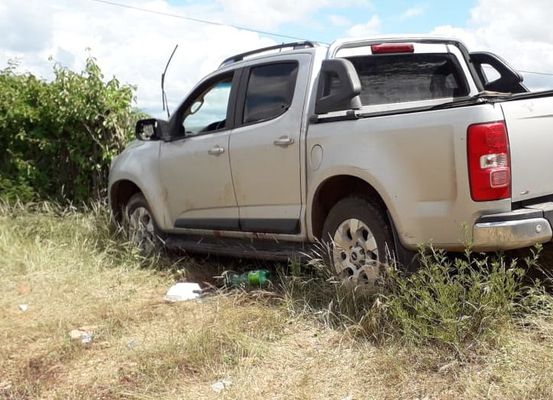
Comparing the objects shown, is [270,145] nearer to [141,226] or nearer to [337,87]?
[337,87]

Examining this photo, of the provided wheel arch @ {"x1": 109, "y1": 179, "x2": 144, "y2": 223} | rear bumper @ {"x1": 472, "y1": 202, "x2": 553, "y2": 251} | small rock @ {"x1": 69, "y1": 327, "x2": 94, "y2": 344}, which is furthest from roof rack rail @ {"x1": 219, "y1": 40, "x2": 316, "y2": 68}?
small rock @ {"x1": 69, "y1": 327, "x2": 94, "y2": 344}

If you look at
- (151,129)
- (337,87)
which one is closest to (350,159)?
(337,87)

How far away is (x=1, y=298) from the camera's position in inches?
221

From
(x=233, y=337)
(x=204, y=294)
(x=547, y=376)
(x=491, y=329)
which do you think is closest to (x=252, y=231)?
(x=204, y=294)

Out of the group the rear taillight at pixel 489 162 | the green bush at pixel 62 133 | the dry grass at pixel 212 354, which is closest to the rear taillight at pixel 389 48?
the rear taillight at pixel 489 162

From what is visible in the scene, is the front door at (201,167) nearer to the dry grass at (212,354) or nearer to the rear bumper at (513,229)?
the dry grass at (212,354)

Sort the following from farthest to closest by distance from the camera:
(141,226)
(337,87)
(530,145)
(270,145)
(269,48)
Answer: (141,226), (269,48), (270,145), (337,87), (530,145)

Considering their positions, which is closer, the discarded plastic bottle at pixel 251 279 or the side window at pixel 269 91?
the side window at pixel 269 91

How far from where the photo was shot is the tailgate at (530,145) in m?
3.87

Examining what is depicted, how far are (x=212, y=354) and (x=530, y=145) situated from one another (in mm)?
2182

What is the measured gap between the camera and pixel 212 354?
4047mm

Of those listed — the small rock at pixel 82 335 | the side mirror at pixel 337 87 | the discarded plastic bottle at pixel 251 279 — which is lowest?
the small rock at pixel 82 335

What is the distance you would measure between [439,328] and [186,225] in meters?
3.01

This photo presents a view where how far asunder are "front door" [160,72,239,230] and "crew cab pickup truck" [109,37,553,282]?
1 cm
